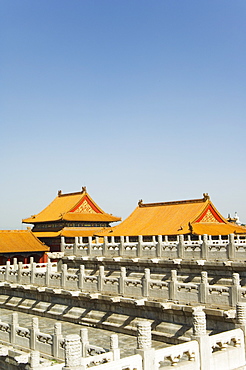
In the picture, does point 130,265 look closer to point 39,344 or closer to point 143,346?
point 39,344

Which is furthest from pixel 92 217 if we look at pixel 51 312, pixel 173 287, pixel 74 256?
pixel 173 287

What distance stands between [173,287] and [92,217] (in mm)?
27666

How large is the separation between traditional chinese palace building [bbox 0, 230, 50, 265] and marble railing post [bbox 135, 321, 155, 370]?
25.9m

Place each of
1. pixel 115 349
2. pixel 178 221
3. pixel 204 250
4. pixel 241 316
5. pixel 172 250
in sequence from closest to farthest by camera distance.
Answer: pixel 115 349 → pixel 241 316 → pixel 204 250 → pixel 172 250 → pixel 178 221

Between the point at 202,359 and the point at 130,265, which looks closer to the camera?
the point at 202,359

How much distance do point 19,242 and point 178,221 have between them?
44.2ft

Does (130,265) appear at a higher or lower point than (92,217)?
lower

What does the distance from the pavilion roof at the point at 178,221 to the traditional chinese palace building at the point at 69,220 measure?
6.27 meters

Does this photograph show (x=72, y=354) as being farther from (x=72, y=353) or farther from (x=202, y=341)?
(x=202, y=341)

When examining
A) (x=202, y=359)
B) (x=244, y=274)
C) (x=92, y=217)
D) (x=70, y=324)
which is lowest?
(x=70, y=324)

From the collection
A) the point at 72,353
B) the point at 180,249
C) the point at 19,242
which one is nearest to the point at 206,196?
the point at 180,249

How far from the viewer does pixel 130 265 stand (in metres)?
23.0

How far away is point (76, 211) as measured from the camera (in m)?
44.6

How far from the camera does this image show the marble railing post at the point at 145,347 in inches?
392
